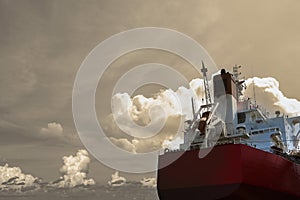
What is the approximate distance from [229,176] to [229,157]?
3.03 ft

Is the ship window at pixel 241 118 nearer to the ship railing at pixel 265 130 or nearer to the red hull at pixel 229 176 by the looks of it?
the ship railing at pixel 265 130

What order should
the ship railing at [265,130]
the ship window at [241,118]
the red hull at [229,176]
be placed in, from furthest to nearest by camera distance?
1. the ship window at [241,118]
2. the ship railing at [265,130]
3. the red hull at [229,176]

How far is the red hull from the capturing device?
63.0 feet

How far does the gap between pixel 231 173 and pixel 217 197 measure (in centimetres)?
149

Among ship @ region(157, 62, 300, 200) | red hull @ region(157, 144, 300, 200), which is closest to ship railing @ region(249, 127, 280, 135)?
ship @ region(157, 62, 300, 200)

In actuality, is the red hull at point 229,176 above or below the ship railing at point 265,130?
below

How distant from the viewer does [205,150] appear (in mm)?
20328

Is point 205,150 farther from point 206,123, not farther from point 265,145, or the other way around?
point 265,145

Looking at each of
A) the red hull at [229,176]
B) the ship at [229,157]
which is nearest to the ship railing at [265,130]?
the ship at [229,157]

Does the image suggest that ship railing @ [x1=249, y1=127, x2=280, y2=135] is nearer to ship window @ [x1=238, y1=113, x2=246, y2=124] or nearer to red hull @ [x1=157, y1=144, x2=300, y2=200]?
ship window @ [x1=238, y1=113, x2=246, y2=124]

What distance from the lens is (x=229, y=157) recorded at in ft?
63.7

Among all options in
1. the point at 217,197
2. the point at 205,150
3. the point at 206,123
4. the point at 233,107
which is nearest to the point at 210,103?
the point at 233,107

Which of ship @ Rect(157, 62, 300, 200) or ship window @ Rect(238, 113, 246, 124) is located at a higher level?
ship window @ Rect(238, 113, 246, 124)

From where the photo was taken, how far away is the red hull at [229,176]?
19188 mm
